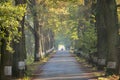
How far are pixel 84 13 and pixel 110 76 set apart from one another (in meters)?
24.9

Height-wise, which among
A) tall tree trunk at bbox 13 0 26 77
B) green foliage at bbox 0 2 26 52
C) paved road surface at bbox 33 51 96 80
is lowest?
paved road surface at bbox 33 51 96 80

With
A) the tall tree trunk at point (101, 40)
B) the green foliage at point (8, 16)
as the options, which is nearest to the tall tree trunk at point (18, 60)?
the green foliage at point (8, 16)

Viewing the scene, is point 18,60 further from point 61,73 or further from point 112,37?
point 112,37

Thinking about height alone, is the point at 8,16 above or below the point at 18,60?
above

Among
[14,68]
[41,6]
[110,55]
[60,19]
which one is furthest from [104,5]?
[60,19]

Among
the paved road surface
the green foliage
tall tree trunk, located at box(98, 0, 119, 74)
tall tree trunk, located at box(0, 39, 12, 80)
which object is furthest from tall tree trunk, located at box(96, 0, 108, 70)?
the green foliage

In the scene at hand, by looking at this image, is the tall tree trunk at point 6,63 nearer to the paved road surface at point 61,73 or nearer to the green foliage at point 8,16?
the green foliage at point 8,16

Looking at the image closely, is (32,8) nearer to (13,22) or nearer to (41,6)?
(41,6)

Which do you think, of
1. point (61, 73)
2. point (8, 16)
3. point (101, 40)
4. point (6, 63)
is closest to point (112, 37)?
point (61, 73)

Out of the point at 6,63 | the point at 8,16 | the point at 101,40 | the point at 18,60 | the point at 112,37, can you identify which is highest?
the point at 8,16

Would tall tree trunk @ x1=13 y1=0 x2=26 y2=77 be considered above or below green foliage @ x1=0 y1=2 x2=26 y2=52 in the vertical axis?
below

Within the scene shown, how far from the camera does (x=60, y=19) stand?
65125mm

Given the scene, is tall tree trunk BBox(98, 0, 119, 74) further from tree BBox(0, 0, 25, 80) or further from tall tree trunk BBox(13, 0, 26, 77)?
tree BBox(0, 0, 25, 80)

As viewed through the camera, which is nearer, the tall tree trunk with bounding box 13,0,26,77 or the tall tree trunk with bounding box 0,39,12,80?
the tall tree trunk with bounding box 0,39,12,80
